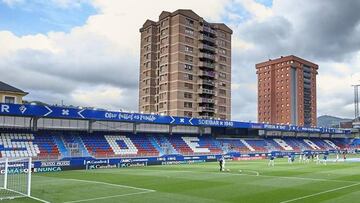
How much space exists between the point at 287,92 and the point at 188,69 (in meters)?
77.4

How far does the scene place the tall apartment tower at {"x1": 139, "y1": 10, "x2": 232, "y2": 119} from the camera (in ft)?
355

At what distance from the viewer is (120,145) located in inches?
2448

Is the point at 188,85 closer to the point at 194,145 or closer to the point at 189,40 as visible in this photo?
the point at 189,40

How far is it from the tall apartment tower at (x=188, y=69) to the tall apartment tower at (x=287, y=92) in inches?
2344

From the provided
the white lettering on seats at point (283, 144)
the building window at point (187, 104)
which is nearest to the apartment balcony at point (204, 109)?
the building window at point (187, 104)

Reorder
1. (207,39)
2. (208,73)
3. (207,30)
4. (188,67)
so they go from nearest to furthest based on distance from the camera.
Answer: (188,67), (208,73), (207,39), (207,30)

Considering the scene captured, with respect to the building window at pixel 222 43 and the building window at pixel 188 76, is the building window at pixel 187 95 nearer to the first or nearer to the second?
the building window at pixel 188 76

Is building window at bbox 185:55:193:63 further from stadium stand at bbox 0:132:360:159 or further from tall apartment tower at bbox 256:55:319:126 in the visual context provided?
tall apartment tower at bbox 256:55:319:126

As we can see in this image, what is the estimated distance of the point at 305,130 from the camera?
10250 centimetres

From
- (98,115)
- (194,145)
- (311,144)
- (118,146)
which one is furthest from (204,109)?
(98,115)

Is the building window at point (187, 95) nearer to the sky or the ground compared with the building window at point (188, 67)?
nearer to the ground

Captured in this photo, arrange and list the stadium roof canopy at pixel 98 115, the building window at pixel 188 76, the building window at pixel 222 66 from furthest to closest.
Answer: the building window at pixel 222 66 < the building window at pixel 188 76 < the stadium roof canopy at pixel 98 115

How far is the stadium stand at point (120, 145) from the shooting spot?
50.9 m

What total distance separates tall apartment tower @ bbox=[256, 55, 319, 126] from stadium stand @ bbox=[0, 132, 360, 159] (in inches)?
3120
